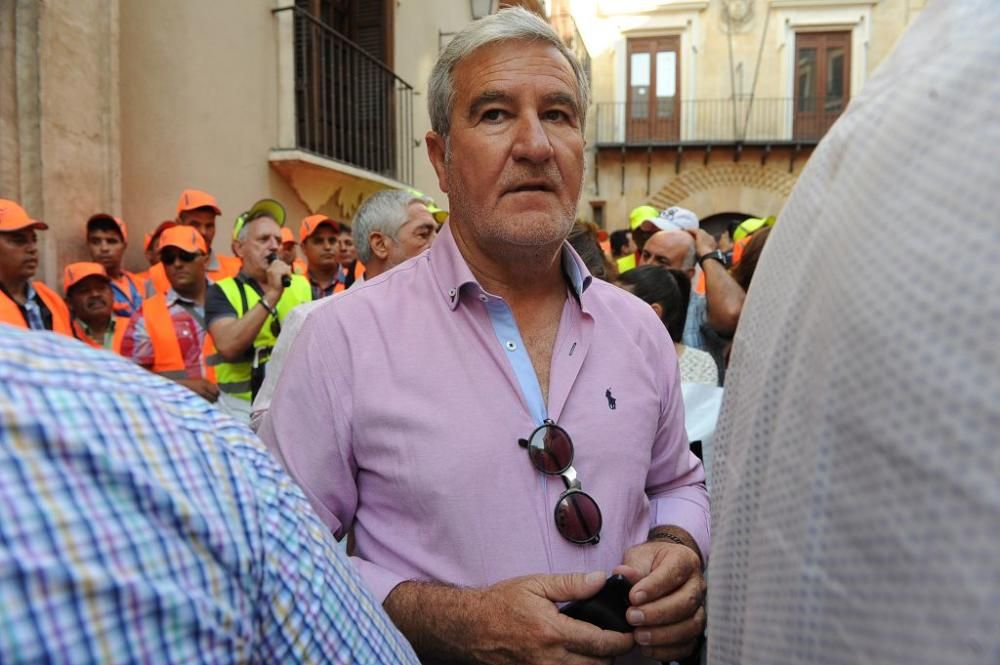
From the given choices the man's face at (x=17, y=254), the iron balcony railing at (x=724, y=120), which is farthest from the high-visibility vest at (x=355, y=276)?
the iron balcony railing at (x=724, y=120)

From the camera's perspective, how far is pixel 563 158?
5.61 ft

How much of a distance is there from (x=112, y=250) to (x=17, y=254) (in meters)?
1.01

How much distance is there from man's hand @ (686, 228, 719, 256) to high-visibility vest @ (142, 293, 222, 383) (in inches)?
102

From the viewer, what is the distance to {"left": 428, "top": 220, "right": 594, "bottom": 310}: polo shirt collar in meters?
1.62

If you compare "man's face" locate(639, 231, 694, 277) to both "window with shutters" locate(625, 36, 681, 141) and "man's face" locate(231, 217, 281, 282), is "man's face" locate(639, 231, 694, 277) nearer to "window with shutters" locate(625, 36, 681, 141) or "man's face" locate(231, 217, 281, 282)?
"man's face" locate(231, 217, 281, 282)

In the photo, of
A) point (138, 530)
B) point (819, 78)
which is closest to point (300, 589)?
point (138, 530)

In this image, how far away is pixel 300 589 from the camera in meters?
0.69

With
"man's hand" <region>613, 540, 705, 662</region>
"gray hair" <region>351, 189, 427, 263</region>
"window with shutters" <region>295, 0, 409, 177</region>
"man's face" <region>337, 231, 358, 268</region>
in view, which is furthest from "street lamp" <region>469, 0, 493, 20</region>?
"man's hand" <region>613, 540, 705, 662</region>

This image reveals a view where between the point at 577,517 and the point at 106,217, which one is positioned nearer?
the point at 577,517

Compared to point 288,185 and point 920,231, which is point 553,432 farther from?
point 288,185

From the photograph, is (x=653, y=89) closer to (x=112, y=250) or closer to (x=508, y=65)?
(x=112, y=250)

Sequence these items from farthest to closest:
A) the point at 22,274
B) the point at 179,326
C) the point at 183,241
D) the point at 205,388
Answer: the point at 183,241 → the point at 179,326 → the point at 22,274 → the point at 205,388

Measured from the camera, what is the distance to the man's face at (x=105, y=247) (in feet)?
15.6

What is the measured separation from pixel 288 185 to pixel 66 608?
24.6ft
